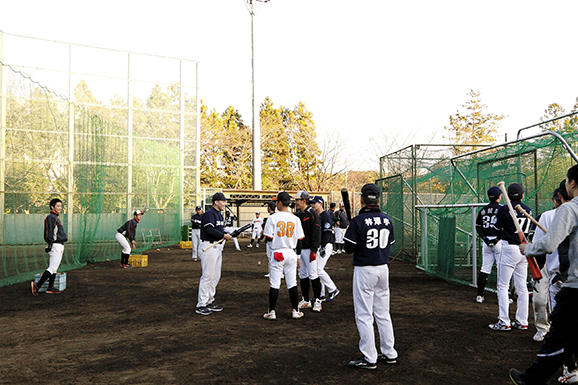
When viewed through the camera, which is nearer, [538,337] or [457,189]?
[538,337]

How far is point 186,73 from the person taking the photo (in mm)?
28688

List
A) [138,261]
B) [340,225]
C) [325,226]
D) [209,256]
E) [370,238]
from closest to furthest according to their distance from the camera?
1. [370,238]
2. [209,256]
3. [325,226]
4. [138,261]
5. [340,225]

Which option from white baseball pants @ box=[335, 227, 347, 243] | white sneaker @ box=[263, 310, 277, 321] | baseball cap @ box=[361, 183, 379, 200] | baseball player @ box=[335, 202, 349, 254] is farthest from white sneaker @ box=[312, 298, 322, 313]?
white baseball pants @ box=[335, 227, 347, 243]

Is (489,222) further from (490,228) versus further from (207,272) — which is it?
(207,272)

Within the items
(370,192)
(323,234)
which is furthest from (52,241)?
(370,192)

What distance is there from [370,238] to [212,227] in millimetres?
3715

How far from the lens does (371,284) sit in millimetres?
5188

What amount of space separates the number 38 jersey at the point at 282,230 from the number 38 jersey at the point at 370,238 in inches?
89.1

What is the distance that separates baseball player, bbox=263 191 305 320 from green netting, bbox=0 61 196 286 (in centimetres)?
756

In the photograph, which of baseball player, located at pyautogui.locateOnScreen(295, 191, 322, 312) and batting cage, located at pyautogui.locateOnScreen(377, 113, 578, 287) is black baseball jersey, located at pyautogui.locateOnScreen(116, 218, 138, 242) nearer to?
baseball player, located at pyautogui.locateOnScreen(295, 191, 322, 312)

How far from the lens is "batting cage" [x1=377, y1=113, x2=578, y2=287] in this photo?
31.1 ft

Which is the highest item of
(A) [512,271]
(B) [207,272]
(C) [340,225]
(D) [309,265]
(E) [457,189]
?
(E) [457,189]

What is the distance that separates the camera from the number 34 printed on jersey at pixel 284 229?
24.6 ft

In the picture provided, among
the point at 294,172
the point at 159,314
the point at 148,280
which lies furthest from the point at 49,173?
the point at 294,172
